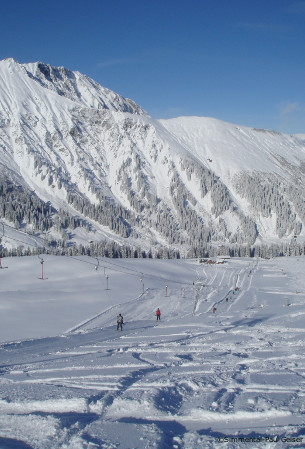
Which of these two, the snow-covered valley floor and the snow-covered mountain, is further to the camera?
the snow-covered mountain

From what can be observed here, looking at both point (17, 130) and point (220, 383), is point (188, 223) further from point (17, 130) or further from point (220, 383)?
point (220, 383)

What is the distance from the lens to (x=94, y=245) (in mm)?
135625

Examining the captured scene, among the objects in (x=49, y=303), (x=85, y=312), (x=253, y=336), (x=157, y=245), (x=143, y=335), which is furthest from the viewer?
(x=157, y=245)

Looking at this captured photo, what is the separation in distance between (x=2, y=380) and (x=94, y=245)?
126 m

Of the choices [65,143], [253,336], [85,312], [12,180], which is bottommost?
[85,312]

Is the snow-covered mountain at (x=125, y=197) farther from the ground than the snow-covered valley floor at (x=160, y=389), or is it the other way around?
the snow-covered mountain at (x=125, y=197)

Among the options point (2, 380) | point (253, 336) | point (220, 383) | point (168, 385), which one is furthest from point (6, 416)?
point (253, 336)

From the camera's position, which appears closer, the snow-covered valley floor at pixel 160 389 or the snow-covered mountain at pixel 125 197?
the snow-covered valley floor at pixel 160 389

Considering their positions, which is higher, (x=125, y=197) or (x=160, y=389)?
(x=125, y=197)

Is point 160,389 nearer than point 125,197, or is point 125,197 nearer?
point 160,389

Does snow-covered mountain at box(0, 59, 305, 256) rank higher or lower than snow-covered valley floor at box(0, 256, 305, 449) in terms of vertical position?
higher

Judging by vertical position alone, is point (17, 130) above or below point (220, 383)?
above

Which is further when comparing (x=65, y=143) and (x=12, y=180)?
(x=65, y=143)

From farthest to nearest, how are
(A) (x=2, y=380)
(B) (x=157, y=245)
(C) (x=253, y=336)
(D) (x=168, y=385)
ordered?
(B) (x=157, y=245) → (C) (x=253, y=336) → (A) (x=2, y=380) → (D) (x=168, y=385)
